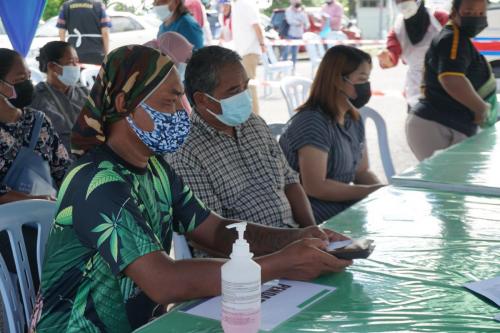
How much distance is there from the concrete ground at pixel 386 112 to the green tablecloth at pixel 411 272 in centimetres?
266

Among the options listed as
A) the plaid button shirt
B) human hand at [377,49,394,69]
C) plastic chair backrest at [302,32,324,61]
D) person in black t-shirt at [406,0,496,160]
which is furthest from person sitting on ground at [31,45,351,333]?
plastic chair backrest at [302,32,324,61]

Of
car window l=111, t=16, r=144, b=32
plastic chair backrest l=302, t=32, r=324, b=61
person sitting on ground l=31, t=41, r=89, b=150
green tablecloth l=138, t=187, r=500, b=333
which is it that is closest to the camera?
green tablecloth l=138, t=187, r=500, b=333

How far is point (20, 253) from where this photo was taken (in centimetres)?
193

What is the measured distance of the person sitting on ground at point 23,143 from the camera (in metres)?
3.00

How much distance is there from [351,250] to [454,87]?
250 cm

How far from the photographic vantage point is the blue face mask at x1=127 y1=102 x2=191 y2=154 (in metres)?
1.69

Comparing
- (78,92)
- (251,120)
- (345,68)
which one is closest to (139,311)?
(251,120)

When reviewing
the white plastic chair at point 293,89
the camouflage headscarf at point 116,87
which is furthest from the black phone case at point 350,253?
the white plastic chair at point 293,89

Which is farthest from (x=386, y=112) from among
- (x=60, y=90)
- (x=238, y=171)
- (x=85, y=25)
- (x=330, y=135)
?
(x=238, y=171)

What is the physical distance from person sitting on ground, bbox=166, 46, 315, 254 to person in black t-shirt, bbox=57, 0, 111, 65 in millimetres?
5673

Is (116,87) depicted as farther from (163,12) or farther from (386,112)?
(386,112)

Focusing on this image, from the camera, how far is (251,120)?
2635 millimetres

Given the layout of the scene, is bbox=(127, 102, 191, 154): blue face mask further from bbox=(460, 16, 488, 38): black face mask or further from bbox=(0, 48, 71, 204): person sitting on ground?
bbox=(460, 16, 488, 38): black face mask

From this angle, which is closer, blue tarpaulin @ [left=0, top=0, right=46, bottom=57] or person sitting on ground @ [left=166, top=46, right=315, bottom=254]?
person sitting on ground @ [left=166, top=46, right=315, bottom=254]
